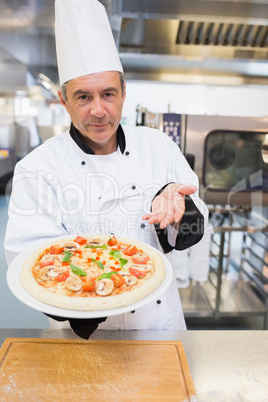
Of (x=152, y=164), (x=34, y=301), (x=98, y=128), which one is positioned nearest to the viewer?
(x=34, y=301)

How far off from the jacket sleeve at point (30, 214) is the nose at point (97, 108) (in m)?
0.35

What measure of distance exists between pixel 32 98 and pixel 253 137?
2176 mm

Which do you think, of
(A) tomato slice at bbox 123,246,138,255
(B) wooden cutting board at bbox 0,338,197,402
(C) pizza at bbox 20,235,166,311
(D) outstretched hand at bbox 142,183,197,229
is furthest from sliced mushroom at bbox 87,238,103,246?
(B) wooden cutting board at bbox 0,338,197,402

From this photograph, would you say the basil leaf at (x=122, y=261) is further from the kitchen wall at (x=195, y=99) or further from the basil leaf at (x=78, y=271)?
the kitchen wall at (x=195, y=99)

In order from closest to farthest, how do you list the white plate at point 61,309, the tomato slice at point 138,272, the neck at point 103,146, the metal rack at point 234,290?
1. the white plate at point 61,309
2. the tomato slice at point 138,272
3. the neck at point 103,146
4. the metal rack at point 234,290

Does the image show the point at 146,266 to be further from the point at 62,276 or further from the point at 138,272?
the point at 62,276

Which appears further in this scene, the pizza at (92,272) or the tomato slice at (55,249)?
the tomato slice at (55,249)

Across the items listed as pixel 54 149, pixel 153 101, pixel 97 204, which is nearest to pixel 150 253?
pixel 97 204

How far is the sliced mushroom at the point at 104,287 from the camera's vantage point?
893mm

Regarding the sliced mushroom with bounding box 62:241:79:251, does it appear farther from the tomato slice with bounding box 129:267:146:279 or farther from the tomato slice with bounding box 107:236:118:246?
the tomato slice with bounding box 129:267:146:279

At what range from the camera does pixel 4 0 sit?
1.91 m

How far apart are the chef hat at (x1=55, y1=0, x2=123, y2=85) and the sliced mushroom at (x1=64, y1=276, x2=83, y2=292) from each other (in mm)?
773

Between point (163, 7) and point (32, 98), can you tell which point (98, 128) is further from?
point (32, 98)

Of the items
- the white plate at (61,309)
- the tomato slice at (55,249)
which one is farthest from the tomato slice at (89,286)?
the tomato slice at (55,249)
